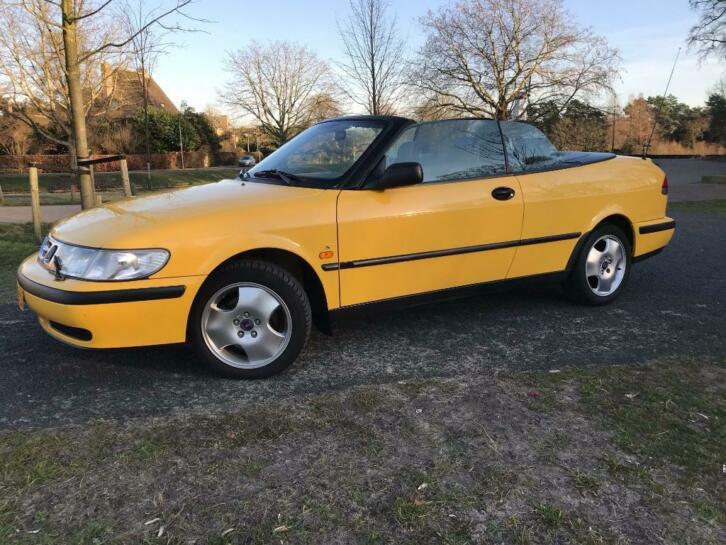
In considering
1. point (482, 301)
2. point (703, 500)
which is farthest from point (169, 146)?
point (703, 500)

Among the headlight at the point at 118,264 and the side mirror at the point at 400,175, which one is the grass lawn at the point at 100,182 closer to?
the side mirror at the point at 400,175

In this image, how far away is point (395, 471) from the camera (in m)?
2.34

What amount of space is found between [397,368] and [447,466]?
1089 mm

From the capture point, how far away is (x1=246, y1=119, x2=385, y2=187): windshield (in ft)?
12.1

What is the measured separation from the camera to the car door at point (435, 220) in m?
3.47

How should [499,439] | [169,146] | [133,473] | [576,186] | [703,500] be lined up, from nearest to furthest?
[703,500] < [133,473] < [499,439] < [576,186] < [169,146]

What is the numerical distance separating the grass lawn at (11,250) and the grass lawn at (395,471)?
3.29 m

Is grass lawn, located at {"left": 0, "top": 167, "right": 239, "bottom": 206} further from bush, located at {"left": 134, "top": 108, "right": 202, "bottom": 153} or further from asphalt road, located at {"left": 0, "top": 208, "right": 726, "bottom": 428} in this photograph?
asphalt road, located at {"left": 0, "top": 208, "right": 726, "bottom": 428}

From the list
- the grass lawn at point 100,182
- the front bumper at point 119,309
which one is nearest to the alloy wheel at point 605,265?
the front bumper at point 119,309

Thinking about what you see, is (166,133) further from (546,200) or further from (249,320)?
(249,320)

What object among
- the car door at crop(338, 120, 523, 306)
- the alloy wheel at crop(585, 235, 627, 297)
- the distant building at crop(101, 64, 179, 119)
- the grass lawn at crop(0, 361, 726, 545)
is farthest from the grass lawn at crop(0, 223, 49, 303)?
the distant building at crop(101, 64, 179, 119)

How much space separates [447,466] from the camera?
2.38m

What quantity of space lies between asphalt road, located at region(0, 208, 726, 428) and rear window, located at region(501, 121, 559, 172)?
46.1 inches

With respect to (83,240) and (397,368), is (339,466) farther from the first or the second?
(83,240)
